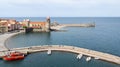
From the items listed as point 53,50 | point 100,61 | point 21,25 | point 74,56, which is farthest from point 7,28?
point 100,61

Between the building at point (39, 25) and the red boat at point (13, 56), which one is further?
the building at point (39, 25)

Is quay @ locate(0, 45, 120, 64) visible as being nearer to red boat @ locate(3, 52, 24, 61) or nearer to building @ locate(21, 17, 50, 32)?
red boat @ locate(3, 52, 24, 61)

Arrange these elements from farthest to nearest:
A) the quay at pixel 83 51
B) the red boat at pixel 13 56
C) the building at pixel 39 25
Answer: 1. the building at pixel 39 25
2. the red boat at pixel 13 56
3. the quay at pixel 83 51

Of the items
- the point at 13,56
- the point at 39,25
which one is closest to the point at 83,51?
the point at 13,56

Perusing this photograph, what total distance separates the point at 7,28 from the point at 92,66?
311 feet

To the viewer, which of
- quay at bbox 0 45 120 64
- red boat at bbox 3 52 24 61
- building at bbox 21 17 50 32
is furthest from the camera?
building at bbox 21 17 50 32

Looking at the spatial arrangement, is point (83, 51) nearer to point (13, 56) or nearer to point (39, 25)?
point (13, 56)

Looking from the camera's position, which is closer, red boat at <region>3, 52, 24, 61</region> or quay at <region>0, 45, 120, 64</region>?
quay at <region>0, 45, 120, 64</region>

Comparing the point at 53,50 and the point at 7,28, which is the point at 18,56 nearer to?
the point at 53,50

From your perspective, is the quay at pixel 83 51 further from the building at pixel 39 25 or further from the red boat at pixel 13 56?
the building at pixel 39 25

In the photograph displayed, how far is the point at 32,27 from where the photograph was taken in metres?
158

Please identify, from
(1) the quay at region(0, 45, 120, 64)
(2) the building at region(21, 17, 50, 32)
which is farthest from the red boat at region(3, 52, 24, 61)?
(2) the building at region(21, 17, 50, 32)

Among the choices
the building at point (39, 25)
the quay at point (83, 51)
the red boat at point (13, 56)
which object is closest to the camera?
the quay at point (83, 51)

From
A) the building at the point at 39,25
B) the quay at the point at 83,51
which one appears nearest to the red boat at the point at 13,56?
the quay at the point at 83,51
